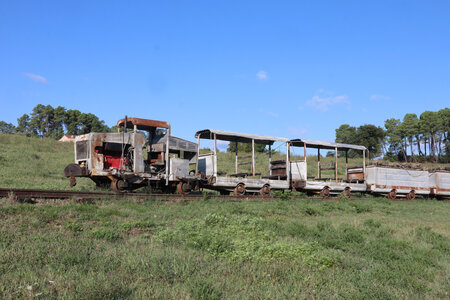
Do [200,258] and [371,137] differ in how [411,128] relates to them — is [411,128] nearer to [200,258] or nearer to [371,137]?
[371,137]

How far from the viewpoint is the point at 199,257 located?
563cm

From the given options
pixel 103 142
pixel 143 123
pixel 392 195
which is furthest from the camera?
pixel 392 195

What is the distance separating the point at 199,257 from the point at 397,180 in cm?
1919

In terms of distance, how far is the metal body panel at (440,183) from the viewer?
2337 cm

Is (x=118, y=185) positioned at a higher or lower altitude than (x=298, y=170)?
lower

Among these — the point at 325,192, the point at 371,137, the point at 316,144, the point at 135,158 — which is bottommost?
the point at 325,192

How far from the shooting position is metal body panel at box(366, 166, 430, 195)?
2044cm

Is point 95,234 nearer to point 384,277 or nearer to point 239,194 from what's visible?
point 384,277

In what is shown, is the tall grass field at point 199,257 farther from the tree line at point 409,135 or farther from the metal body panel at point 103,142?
the tree line at point 409,135

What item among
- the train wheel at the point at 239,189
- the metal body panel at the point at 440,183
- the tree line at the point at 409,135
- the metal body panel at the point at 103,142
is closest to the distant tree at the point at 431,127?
the tree line at the point at 409,135

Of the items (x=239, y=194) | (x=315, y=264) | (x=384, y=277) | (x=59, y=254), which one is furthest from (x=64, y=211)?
(x=239, y=194)

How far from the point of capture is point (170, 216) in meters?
9.42

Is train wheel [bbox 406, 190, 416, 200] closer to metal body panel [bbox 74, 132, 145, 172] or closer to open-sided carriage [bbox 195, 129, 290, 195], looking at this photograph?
open-sided carriage [bbox 195, 129, 290, 195]

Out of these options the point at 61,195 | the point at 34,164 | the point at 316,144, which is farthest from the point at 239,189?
the point at 34,164
